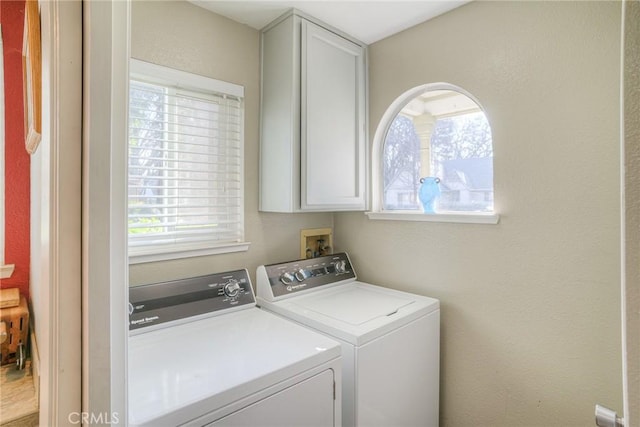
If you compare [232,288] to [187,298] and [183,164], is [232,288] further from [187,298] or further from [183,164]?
[183,164]

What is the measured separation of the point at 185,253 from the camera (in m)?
1.65

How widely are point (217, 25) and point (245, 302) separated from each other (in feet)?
4.85

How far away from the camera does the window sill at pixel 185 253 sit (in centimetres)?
150

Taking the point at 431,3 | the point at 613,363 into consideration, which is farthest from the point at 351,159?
the point at 613,363

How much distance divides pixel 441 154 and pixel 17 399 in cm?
205

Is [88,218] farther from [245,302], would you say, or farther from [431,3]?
[431,3]

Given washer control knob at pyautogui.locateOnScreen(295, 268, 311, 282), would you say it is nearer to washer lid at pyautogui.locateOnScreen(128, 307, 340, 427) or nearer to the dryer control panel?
the dryer control panel

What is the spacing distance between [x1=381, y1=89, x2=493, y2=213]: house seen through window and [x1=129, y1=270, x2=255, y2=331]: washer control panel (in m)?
1.08

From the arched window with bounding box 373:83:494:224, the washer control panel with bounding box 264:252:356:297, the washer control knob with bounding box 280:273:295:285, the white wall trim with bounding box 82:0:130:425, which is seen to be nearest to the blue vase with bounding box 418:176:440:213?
the arched window with bounding box 373:83:494:224

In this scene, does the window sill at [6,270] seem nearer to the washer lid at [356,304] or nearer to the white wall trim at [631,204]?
the washer lid at [356,304]

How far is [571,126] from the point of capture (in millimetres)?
1391

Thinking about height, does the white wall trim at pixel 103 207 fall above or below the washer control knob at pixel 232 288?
above

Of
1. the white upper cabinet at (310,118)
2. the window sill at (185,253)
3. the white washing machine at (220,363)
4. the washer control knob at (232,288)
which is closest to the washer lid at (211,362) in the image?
the white washing machine at (220,363)

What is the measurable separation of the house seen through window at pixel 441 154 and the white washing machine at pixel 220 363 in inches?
42.7
